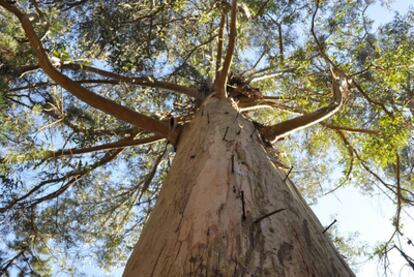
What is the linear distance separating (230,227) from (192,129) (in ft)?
5.31

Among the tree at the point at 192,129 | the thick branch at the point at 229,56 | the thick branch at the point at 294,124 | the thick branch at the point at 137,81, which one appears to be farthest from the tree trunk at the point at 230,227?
the thick branch at the point at 137,81

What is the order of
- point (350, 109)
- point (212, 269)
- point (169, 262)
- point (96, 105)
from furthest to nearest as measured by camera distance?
point (350, 109), point (96, 105), point (169, 262), point (212, 269)

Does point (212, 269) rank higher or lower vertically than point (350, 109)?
lower

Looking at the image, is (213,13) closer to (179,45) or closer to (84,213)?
(179,45)

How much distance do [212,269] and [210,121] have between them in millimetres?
1809

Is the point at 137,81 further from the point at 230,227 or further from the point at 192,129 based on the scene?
the point at 230,227

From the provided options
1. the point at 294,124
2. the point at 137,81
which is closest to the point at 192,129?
the point at 294,124

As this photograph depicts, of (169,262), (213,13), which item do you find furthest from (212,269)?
(213,13)

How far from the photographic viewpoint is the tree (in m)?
1.51

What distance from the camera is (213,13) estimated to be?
4.89 meters

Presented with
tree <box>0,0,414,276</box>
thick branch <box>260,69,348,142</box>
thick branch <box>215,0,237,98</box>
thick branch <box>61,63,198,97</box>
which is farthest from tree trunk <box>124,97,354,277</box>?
thick branch <box>61,63,198,97</box>

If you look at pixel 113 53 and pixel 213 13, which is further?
pixel 213 13

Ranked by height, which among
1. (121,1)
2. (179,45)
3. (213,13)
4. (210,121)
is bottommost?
(210,121)

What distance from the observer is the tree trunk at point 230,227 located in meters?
1.27
